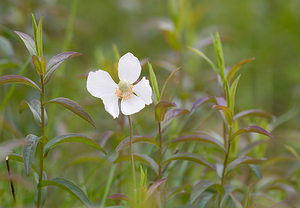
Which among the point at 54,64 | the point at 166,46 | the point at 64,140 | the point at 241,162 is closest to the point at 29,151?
the point at 64,140

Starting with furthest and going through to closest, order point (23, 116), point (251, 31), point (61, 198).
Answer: point (251, 31)
point (23, 116)
point (61, 198)

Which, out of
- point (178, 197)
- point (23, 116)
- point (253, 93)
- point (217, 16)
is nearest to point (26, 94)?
point (23, 116)

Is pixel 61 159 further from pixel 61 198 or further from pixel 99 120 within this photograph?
pixel 99 120

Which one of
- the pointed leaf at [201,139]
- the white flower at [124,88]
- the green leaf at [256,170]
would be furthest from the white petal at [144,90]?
the green leaf at [256,170]

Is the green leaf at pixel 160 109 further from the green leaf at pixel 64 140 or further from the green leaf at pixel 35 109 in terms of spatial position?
the green leaf at pixel 35 109

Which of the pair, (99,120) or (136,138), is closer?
(136,138)

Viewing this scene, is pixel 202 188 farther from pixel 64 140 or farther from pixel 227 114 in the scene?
pixel 64 140

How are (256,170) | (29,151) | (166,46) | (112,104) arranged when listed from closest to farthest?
(29,151) < (112,104) < (256,170) < (166,46)
